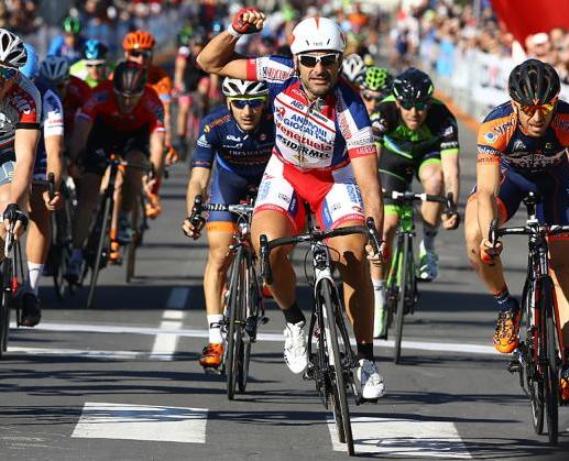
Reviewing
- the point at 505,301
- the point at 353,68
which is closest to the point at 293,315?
the point at 505,301

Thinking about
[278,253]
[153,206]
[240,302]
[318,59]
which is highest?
[318,59]

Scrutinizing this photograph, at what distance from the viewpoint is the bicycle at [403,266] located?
44.5 ft

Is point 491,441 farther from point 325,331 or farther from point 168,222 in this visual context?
point 168,222

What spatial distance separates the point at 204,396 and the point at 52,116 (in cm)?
258

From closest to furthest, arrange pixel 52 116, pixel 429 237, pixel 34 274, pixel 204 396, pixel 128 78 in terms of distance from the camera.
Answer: pixel 204 396
pixel 52 116
pixel 34 274
pixel 429 237
pixel 128 78

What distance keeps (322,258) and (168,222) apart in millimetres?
12751

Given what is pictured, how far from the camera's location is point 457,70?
151ft

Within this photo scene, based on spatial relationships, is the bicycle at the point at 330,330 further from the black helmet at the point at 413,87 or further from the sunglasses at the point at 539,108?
the black helmet at the point at 413,87

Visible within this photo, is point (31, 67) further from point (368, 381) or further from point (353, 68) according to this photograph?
point (368, 381)

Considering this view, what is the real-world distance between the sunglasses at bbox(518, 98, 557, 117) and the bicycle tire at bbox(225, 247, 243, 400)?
6.40 ft

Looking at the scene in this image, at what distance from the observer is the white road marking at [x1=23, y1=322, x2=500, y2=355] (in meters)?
13.8

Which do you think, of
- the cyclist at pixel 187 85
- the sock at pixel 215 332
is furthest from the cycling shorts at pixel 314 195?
the cyclist at pixel 187 85

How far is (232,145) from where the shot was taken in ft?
41.0

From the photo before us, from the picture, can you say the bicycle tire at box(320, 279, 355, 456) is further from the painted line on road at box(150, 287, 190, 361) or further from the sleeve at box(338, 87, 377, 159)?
the painted line on road at box(150, 287, 190, 361)
